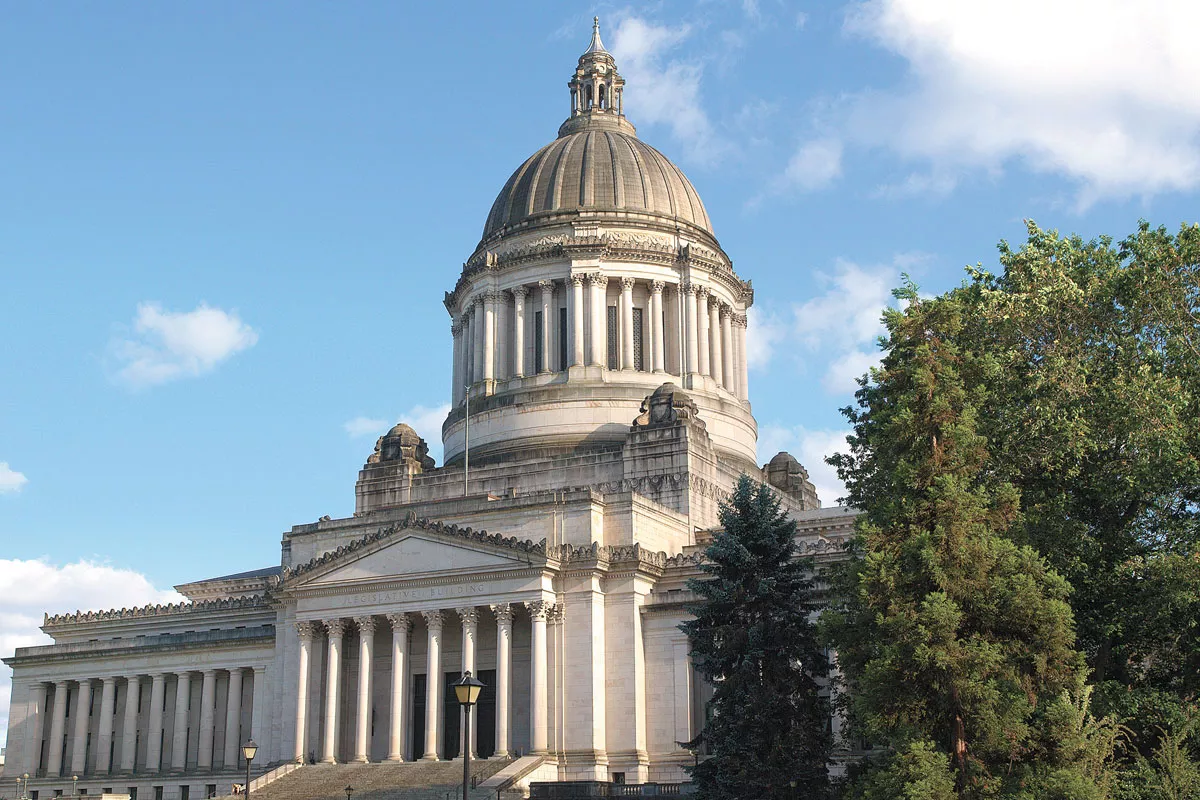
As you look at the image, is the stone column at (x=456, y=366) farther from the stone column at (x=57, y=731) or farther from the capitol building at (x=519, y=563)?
the stone column at (x=57, y=731)

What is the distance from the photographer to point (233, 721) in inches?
2467

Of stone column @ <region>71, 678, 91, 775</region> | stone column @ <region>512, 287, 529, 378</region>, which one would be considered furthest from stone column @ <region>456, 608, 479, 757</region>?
stone column @ <region>71, 678, 91, 775</region>

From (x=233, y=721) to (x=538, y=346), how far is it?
Answer: 2260 centimetres

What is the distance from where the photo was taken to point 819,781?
1500 inches

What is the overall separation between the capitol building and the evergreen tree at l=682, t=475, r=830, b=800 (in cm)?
1054

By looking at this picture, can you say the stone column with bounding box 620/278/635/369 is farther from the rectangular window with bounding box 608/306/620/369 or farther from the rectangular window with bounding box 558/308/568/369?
the rectangular window with bounding box 558/308/568/369

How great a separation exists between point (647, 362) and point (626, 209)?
8.06 metres

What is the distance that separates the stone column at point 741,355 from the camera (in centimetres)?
7244

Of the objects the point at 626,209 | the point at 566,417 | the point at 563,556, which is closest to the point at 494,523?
the point at 563,556

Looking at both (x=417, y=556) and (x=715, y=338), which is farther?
(x=715, y=338)

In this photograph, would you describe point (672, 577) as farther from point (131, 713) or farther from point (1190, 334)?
point (131, 713)

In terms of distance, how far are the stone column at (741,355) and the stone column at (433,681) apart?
23.7 m

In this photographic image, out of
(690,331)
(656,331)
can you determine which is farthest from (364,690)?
(690,331)

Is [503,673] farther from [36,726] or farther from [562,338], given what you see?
[36,726]
